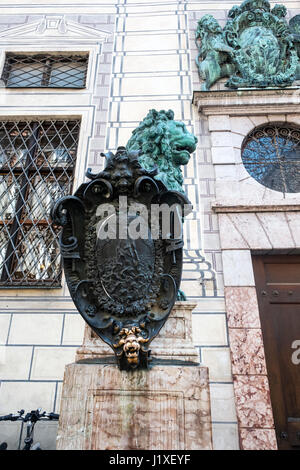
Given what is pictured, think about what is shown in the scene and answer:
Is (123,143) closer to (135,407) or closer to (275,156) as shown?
(275,156)

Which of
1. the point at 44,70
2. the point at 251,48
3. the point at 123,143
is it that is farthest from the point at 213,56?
the point at 44,70

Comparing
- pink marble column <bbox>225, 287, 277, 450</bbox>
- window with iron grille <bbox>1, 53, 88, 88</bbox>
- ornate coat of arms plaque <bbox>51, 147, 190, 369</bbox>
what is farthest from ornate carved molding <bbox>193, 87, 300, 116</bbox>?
ornate coat of arms plaque <bbox>51, 147, 190, 369</bbox>

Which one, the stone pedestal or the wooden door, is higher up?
the wooden door

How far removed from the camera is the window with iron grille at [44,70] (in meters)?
5.41

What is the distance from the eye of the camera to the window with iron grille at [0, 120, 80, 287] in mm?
4000

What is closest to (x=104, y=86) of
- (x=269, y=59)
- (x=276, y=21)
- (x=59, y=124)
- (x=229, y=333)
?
(x=59, y=124)

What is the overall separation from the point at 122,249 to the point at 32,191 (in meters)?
3.04

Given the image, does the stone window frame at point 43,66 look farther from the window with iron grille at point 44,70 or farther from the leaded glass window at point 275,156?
the leaded glass window at point 275,156

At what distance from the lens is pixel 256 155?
14.9 feet

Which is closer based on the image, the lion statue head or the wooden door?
the lion statue head

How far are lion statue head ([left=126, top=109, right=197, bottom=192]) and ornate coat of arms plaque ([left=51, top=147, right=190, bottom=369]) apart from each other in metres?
0.40

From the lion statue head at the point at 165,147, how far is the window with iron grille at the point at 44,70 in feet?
11.2

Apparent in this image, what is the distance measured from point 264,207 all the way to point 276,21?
340 cm

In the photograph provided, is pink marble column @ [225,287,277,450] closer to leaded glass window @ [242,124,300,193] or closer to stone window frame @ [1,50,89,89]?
leaded glass window @ [242,124,300,193]
